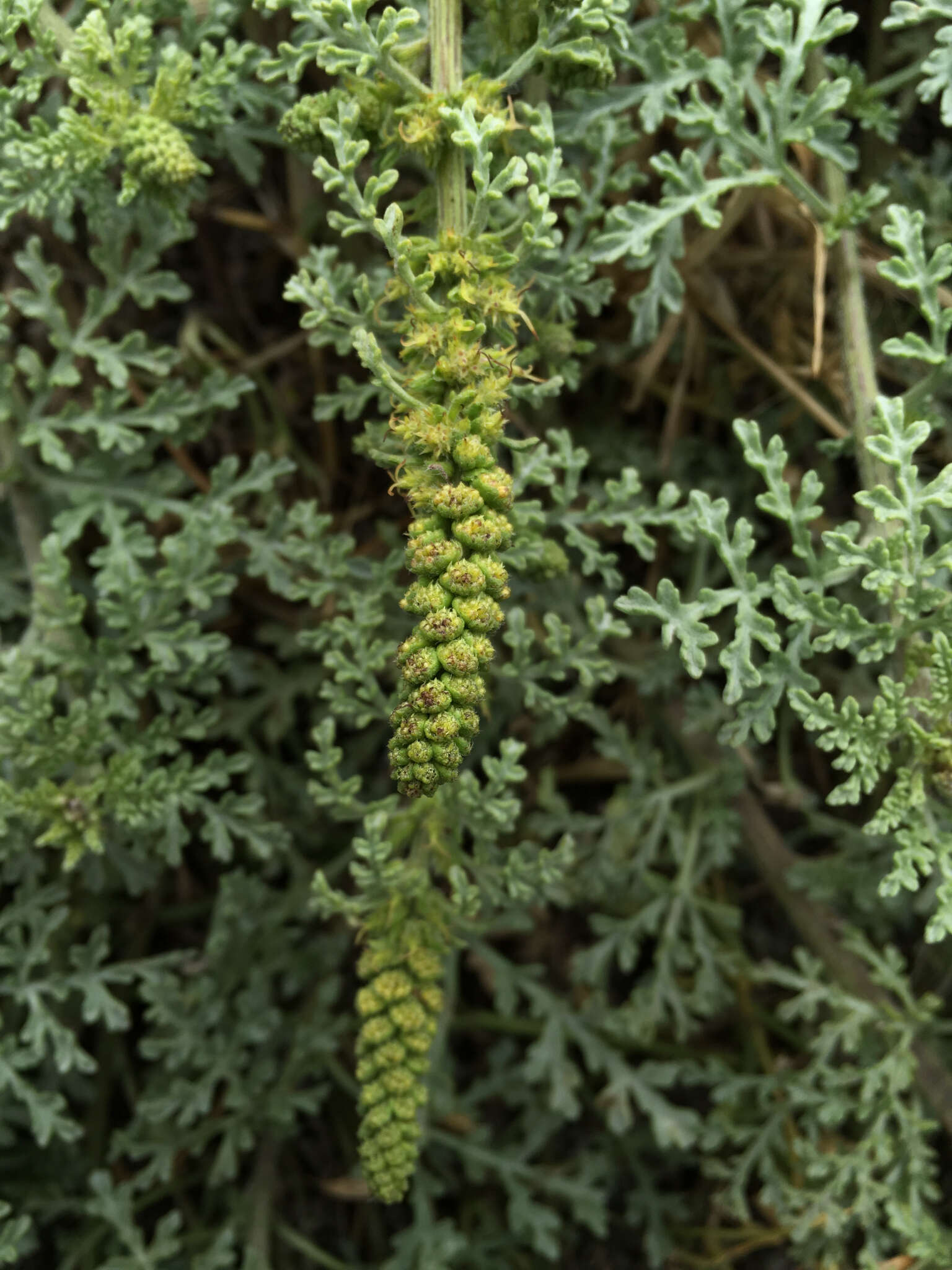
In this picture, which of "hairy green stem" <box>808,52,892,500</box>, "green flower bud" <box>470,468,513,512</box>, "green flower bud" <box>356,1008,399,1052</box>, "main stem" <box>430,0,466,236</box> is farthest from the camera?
"hairy green stem" <box>808,52,892,500</box>

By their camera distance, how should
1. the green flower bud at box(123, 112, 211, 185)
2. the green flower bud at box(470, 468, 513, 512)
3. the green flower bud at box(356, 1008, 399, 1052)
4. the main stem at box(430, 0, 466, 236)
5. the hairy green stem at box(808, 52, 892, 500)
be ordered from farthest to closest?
the hairy green stem at box(808, 52, 892, 500)
the green flower bud at box(123, 112, 211, 185)
the green flower bud at box(356, 1008, 399, 1052)
the main stem at box(430, 0, 466, 236)
the green flower bud at box(470, 468, 513, 512)

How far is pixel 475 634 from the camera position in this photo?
158cm

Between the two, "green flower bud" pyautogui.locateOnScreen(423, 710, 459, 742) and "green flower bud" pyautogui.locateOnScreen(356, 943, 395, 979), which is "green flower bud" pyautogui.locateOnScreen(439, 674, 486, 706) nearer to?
"green flower bud" pyautogui.locateOnScreen(423, 710, 459, 742)

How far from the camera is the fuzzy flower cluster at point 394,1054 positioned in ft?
6.46

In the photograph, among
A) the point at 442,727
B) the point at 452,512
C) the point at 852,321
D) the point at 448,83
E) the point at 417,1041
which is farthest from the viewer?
the point at 852,321

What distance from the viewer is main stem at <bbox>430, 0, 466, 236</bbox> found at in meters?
1.90

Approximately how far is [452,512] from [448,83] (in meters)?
0.79

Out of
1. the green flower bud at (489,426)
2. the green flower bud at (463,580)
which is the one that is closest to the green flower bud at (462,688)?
the green flower bud at (463,580)

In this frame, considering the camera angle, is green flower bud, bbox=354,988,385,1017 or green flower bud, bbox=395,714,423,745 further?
green flower bud, bbox=354,988,385,1017

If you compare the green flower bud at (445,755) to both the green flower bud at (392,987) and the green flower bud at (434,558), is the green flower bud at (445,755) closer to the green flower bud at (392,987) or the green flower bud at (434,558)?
the green flower bud at (434,558)

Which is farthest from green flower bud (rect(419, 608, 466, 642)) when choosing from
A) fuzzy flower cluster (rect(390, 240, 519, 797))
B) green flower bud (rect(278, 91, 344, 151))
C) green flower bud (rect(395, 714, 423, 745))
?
green flower bud (rect(278, 91, 344, 151))

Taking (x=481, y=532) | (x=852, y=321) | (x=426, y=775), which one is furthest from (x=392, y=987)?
(x=852, y=321)

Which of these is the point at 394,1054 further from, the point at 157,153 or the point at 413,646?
the point at 157,153

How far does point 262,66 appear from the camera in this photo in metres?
2.02
